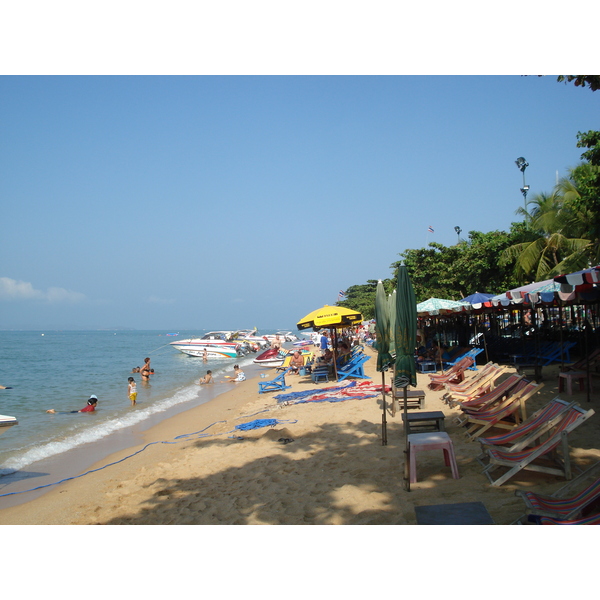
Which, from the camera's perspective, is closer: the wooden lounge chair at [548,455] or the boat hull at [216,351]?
the wooden lounge chair at [548,455]

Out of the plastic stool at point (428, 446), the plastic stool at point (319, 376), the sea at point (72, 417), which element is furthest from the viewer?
the plastic stool at point (319, 376)

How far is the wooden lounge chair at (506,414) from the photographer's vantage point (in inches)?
233

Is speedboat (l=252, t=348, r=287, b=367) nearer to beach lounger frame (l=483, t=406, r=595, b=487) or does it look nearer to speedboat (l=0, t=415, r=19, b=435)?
speedboat (l=0, t=415, r=19, b=435)

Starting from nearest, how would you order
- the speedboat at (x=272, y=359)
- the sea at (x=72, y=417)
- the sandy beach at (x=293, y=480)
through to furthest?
the sandy beach at (x=293, y=480) → the sea at (x=72, y=417) → the speedboat at (x=272, y=359)

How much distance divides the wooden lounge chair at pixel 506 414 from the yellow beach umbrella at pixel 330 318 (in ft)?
22.2

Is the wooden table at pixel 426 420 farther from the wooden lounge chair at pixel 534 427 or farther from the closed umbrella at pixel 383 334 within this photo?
the wooden lounge chair at pixel 534 427

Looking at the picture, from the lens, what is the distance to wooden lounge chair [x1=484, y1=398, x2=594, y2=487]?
4.16 meters

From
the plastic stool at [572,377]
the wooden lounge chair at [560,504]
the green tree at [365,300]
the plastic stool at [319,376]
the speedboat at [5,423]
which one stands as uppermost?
the green tree at [365,300]

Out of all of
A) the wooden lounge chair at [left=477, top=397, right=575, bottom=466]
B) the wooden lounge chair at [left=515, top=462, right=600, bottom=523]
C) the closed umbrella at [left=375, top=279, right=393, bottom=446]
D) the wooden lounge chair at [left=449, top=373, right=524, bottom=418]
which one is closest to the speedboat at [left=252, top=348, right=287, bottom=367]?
the wooden lounge chair at [left=449, top=373, right=524, bottom=418]

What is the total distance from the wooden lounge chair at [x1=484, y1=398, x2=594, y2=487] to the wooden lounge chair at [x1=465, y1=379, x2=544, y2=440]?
116cm

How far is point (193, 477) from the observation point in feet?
20.4

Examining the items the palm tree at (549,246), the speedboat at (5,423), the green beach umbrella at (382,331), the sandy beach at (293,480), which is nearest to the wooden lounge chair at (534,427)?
the sandy beach at (293,480)
